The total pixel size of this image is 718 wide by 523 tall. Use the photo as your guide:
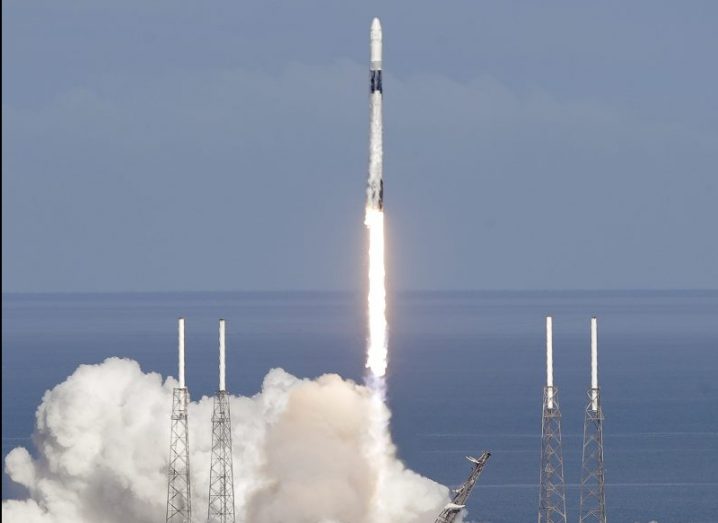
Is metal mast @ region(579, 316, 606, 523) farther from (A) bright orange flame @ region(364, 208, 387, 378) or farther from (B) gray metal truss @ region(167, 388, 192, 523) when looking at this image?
(B) gray metal truss @ region(167, 388, 192, 523)

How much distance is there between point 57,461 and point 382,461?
17464 millimetres

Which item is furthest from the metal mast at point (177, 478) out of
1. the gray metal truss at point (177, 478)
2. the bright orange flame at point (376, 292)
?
the bright orange flame at point (376, 292)

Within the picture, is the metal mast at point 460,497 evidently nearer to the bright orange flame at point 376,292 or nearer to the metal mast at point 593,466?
the metal mast at point 593,466

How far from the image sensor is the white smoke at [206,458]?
86938mm

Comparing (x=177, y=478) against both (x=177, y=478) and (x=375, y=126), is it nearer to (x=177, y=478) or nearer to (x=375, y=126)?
(x=177, y=478)

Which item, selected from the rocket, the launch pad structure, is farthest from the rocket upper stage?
the launch pad structure

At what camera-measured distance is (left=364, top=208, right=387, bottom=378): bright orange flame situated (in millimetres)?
82750

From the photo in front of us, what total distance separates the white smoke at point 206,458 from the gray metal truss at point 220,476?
1.09 meters

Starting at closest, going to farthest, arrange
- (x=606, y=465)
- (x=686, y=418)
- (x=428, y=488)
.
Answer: (x=428, y=488), (x=606, y=465), (x=686, y=418)

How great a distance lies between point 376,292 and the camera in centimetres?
8569

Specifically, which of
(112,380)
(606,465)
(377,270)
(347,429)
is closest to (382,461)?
(347,429)

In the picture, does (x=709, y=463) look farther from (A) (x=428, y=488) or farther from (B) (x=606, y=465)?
(A) (x=428, y=488)

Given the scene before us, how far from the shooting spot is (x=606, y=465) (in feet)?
459

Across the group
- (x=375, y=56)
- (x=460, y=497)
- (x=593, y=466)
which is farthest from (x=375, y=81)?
(x=593, y=466)
